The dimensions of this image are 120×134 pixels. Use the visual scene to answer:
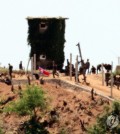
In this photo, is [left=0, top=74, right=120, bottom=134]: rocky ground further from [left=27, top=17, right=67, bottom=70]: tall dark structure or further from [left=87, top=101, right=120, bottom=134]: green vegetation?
[left=27, top=17, right=67, bottom=70]: tall dark structure

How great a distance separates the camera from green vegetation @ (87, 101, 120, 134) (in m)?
54.8

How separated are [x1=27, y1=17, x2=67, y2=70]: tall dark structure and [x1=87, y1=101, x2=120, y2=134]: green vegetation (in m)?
25.9

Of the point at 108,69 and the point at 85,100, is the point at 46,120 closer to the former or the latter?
the point at 85,100

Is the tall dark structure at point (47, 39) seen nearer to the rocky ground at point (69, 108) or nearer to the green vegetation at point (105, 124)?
the rocky ground at point (69, 108)

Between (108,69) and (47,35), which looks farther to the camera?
(47,35)

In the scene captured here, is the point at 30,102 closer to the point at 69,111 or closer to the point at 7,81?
the point at 69,111

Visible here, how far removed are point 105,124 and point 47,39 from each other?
2783 cm

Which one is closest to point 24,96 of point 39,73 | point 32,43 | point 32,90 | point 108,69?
point 32,90

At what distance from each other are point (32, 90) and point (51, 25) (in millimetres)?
21447

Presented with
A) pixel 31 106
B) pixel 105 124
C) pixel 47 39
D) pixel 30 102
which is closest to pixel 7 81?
pixel 31 106

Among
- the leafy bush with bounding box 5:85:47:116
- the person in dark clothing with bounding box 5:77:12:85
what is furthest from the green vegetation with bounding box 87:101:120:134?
the person in dark clothing with bounding box 5:77:12:85

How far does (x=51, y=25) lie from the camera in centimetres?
8181

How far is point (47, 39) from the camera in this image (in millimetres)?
82062

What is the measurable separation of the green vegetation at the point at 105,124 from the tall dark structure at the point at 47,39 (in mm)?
25877
